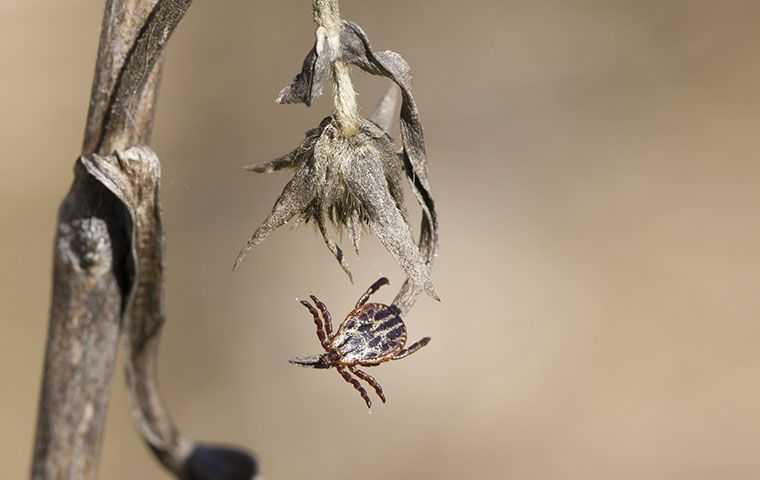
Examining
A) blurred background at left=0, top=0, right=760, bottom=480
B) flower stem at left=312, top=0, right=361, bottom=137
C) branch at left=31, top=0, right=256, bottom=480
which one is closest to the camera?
flower stem at left=312, top=0, right=361, bottom=137

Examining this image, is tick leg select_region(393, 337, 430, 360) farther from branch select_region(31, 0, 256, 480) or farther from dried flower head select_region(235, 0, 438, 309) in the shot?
branch select_region(31, 0, 256, 480)

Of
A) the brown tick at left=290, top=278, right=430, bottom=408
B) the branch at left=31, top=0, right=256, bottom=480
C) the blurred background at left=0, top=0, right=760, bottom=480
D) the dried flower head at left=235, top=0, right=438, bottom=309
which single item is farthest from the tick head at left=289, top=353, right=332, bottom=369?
the blurred background at left=0, top=0, right=760, bottom=480

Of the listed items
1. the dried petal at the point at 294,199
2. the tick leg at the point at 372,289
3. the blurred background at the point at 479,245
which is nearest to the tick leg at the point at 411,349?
the tick leg at the point at 372,289

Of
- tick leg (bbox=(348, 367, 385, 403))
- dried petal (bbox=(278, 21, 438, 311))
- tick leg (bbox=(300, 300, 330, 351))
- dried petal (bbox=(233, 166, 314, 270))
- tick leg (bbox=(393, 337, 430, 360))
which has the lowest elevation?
tick leg (bbox=(348, 367, 385, 403))

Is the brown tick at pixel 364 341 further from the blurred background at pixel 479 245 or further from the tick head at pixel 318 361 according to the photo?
the blurred background at pixel 479 245

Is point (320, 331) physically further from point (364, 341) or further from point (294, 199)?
point (294, 199)

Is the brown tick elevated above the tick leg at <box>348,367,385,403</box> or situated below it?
above

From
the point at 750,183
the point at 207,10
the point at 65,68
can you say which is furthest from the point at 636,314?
the point at 65,68

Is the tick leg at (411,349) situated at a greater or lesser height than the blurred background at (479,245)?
lesser
